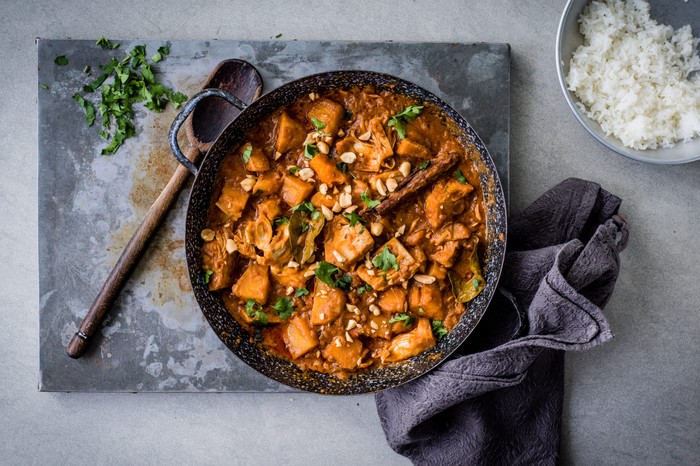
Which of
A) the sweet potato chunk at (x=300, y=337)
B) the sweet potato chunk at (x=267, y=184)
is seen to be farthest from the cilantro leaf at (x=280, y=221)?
the sweet potato chunk at (x=300, y=337)

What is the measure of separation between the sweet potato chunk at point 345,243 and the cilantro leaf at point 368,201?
10 cm

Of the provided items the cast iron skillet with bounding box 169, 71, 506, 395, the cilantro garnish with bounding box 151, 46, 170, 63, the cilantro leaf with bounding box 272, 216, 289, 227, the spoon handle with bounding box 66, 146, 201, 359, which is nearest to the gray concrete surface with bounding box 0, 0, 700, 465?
the cilantro garnish with bounding box 151, 46, 170, 63

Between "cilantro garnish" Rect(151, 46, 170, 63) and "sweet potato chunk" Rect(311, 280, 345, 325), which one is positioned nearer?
"sweet potato chunk" Rect(311, 280, 345, 325)

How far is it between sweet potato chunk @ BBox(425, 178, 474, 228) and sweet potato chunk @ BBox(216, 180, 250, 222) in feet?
2.72

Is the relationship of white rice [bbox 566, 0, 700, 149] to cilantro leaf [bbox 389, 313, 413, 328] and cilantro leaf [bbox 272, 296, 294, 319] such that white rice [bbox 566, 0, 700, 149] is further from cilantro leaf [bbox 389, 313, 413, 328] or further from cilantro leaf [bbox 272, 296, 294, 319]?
cilantro leaf [bbox 272, 296, 294, 319]

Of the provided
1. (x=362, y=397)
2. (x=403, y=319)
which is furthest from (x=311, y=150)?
(x=362, y=397)

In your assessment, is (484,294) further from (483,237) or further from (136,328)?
(136,328)

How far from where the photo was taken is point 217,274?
8.35 ft

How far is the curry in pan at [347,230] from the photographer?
2490 millimetres

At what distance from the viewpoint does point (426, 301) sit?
254 cm

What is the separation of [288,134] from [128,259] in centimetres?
108

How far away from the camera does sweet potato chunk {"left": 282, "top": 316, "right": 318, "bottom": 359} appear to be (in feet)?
8.44

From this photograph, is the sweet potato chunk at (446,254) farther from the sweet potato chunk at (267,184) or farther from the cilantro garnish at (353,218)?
the sweet potato chunk at (267,184)

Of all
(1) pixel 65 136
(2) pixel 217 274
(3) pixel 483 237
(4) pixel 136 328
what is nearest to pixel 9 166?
(1) pixel 65 136
